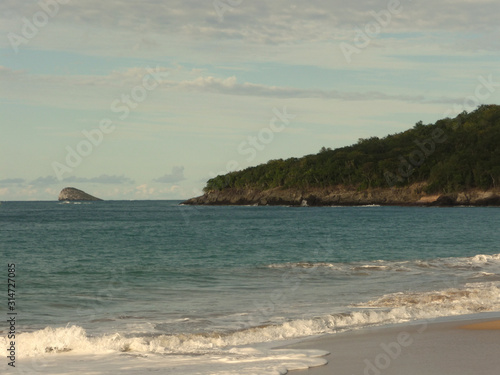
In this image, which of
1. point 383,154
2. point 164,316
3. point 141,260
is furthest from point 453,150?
point 164,316

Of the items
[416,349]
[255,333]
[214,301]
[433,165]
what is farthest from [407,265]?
[433,165]

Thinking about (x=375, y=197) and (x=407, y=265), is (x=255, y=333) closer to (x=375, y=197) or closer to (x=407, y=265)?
(x=407, y=265)

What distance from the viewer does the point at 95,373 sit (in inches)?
386

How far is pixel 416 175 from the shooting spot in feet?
547

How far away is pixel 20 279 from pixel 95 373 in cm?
1511

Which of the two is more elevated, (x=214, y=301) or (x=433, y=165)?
(x=433, y=165)

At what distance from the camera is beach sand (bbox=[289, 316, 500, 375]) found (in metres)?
9.59

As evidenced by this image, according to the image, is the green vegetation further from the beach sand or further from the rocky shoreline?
the beach sand

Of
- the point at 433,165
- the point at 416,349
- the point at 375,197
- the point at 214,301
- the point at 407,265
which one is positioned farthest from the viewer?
the point at 375,197

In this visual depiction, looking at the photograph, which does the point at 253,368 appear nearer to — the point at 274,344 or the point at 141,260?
the point at 274,344

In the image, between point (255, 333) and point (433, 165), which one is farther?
point (433, 165)

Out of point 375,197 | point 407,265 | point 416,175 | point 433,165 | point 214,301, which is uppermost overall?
point 433,165

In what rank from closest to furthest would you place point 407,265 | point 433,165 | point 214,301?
point 214,301
point 407,265
point 433,165

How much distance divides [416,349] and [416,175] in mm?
161819
